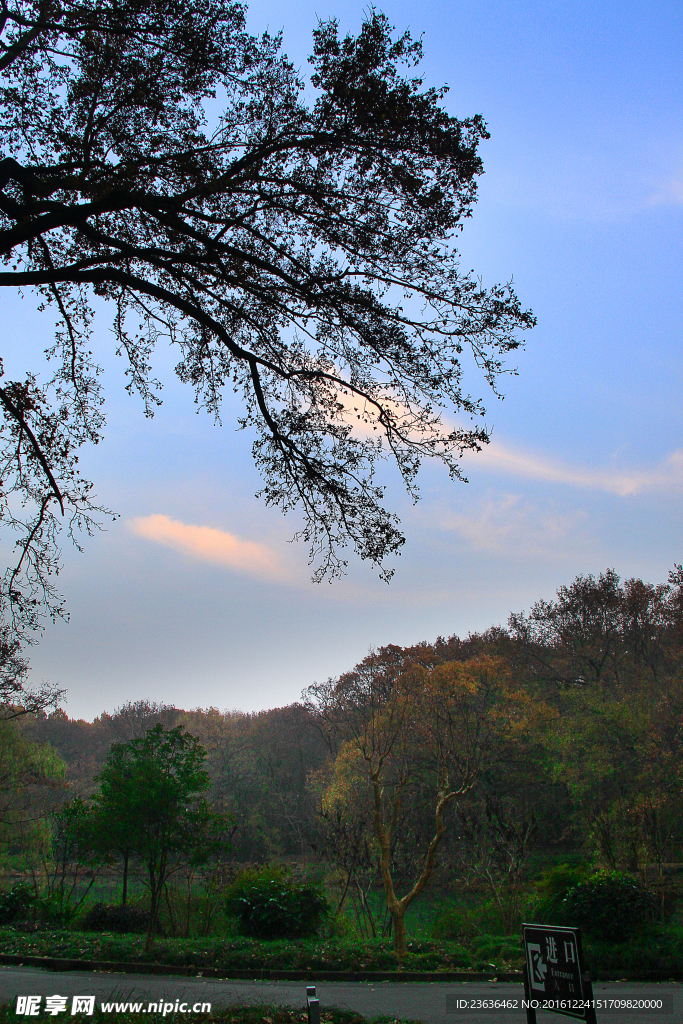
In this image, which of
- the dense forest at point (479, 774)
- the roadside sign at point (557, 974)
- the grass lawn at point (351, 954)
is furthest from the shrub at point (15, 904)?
the roadside sign at point (557, 974)

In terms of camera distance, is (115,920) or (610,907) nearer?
(610,907)

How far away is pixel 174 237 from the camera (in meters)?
6.73

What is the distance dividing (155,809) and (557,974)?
27.6 feet

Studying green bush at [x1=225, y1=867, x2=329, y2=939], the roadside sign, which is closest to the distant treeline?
green bush at [x1=225, y1=867, x2=329, y2=939]

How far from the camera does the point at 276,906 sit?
42.1ft

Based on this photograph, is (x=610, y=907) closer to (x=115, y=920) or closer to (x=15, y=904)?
(x=115, y=920)

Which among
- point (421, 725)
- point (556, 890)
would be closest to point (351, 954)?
point (556, 890)

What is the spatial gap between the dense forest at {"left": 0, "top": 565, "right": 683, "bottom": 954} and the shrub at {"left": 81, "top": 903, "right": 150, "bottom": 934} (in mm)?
709

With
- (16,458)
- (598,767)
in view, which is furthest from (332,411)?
(598,767)

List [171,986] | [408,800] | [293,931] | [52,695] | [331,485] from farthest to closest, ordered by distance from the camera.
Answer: [408,800] < [52,695] < [293,931] < [171,986] < [331,485]

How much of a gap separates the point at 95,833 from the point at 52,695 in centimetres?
1050

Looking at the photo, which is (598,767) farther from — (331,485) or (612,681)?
(331,485)

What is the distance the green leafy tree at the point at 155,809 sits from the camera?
11180 millimetres

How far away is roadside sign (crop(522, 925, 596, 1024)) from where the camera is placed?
405 centimetres
